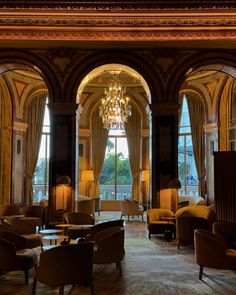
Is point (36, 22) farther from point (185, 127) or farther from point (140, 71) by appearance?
point (185, 127)

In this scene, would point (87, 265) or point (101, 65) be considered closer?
point (87, 265)

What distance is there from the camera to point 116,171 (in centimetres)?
1745

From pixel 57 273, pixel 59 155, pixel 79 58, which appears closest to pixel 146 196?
pixel 59 155

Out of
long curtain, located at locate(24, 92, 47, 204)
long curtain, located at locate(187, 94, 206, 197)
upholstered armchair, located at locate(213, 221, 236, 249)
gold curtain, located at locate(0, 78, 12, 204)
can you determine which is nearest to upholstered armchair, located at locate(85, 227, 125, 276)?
upholstered armchair, located at locate(213, 221, 236, 249)

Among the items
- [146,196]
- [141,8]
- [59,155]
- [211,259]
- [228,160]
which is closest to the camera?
[211,259]

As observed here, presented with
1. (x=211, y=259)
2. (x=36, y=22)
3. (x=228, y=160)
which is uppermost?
(x=36, y=22)

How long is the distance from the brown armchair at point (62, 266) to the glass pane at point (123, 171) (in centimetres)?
1248

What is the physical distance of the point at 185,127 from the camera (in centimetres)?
1597

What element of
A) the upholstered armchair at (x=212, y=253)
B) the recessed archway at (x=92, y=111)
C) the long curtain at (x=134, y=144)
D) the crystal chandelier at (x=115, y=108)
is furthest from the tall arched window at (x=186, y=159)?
the upholstered armchair at (x=212, y=253)

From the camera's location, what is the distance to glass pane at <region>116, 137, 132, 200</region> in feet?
56.7

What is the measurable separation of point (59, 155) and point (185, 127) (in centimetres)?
709

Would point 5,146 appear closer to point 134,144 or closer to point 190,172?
point 134,144

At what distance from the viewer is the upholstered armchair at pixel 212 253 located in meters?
5.55

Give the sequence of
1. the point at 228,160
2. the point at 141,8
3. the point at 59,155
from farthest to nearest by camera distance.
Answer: the point at 59,155 → the point at 141,8 → the point at 228,160
